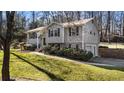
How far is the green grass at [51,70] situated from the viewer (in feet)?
22.5

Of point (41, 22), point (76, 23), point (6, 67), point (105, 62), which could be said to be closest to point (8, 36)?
point (6, 67)

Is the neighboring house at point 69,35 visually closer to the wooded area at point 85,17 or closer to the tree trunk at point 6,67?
the wooded area at point 85,17

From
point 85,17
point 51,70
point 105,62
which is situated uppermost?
point 85,17

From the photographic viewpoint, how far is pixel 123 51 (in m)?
7.12

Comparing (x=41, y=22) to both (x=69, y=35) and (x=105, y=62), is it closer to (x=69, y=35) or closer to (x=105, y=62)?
(x=69, y=35)

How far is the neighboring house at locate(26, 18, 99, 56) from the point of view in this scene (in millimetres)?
7098

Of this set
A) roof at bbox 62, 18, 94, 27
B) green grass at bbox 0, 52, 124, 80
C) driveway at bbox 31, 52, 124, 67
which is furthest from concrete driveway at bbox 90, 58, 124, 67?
roof at bbox 62, 18, 94, 27

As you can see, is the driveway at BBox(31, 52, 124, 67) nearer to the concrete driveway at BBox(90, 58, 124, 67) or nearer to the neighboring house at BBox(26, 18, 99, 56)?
the concrete driveway at BBox(90, 58, 124, 67)

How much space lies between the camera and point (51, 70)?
6965 millimetres

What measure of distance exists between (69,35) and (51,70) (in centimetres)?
90
